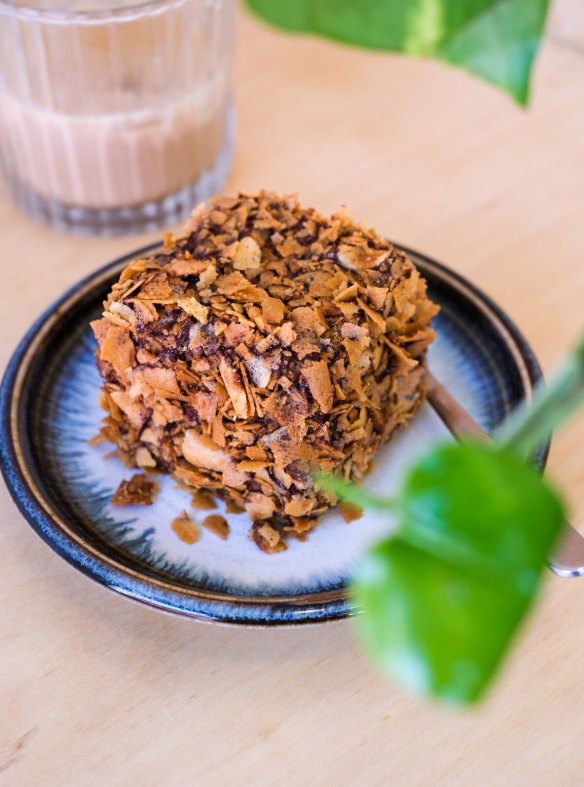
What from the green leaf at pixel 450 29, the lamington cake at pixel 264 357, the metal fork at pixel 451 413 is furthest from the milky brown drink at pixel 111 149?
the green leaf at pixel 450 29

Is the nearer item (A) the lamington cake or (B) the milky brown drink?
(A) the lamington cake

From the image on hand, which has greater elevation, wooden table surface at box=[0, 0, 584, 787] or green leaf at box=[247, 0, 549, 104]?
green leaf at box=[247, 0, 549, 104]

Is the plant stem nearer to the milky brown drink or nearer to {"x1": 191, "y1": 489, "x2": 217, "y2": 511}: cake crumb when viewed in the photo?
{"x1": 191, "y1": 489, "x2": 217, "y2": 511}: cake crumb

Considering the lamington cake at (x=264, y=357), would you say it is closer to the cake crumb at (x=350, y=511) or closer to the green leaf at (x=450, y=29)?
the cake crumb at (x=350, y=511)

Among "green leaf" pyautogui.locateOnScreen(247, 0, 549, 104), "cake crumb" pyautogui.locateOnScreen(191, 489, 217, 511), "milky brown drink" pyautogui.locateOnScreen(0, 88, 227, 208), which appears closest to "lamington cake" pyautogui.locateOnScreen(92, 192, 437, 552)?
"cake crumb" pyautogui.locateOnScreen(191, 489, 217, 511)

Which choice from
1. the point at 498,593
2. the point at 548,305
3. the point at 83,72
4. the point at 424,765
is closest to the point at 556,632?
the point at 424,765

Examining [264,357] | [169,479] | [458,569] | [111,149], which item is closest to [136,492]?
[169,479]
